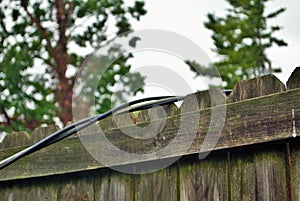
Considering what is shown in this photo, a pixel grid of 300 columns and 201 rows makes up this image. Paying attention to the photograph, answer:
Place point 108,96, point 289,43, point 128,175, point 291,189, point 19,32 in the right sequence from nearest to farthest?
point 291,189 → point 128,175 → point 108,96 → point 19,32 → point 289,43

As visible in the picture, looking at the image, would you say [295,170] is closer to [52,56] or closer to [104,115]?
[104,115]

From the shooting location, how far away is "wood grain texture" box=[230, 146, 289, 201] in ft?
5.17

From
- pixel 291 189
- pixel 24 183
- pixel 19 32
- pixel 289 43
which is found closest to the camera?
pixel 291 189

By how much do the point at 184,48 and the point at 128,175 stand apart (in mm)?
495

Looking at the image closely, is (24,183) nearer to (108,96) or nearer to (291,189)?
(291,189)

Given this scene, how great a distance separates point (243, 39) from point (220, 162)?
281 inches

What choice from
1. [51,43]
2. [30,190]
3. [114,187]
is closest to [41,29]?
[51,43]

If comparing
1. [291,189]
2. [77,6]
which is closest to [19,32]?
[77,6]

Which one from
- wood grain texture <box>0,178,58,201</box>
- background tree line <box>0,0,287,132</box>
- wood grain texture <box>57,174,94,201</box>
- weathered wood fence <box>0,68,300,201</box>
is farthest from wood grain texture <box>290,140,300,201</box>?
background tree line <box>0,0,287,132</box>

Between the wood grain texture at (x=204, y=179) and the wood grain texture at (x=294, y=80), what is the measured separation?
0.31 metres

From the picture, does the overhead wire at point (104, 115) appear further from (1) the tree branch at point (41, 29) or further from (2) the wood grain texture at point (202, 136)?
(1) the tree branch at point (41, 29)

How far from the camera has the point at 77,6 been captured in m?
7.29

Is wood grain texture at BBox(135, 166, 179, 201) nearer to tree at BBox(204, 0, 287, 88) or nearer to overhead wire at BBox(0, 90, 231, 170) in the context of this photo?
overhead wire at BBox(0, 90, 231, 170)

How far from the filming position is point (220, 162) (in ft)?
5.67
